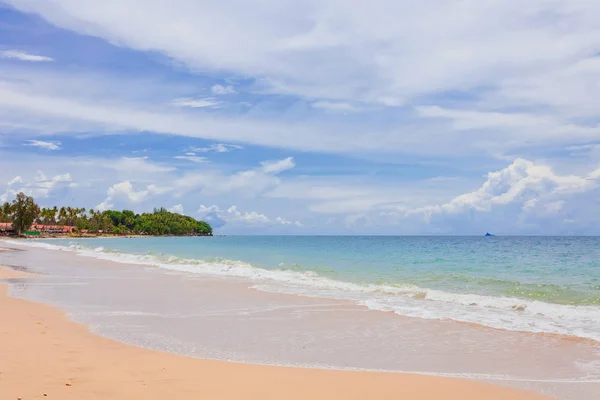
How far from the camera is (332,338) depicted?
1001 cm

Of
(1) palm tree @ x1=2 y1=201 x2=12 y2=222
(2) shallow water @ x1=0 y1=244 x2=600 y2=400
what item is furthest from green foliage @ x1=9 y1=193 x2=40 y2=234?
(2) shallow water @ x1=0 y1=244 x2=600 y2=400

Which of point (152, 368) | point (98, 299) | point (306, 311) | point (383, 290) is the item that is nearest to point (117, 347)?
point (152, 368)

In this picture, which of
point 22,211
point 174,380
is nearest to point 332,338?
point 174,380

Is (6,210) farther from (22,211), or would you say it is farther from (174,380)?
(174,380)

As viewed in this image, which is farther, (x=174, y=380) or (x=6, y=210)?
(x=6, y=210)

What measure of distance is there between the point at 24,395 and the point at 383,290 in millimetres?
14771

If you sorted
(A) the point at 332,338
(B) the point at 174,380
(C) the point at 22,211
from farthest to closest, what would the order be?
(C) the point at 22,211, (A) the point at 332,338, (B) the point at 174,380

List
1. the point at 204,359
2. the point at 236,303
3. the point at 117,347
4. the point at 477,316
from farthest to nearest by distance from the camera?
1. the point at 236,303
2. the point at 477,316
3. the point at 117,347
4. the point at 204,359

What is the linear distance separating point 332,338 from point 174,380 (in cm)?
414

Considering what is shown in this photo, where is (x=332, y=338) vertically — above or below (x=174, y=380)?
below

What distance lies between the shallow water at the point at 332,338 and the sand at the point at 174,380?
592mm

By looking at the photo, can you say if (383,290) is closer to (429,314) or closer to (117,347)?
(429,314)

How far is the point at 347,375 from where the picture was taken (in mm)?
7246

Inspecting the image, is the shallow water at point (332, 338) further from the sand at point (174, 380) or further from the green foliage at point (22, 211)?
the green foliage at point (22, 211)
